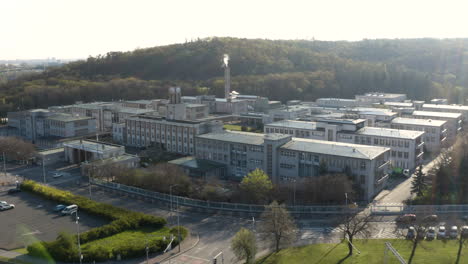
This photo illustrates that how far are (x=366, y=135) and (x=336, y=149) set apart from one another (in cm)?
934

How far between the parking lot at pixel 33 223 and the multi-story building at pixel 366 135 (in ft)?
85.6

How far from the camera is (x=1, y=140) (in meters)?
49.9

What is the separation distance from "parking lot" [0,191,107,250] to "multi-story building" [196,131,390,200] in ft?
49.4

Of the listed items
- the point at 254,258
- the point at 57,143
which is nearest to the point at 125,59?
the point at 57,143

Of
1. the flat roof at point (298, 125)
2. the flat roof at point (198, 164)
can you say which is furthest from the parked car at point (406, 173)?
the flat roof at point (198, 164)

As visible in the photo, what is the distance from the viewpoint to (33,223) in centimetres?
3042

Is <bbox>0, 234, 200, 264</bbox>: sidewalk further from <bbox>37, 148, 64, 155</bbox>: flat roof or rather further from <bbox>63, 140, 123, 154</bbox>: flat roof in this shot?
<bbox>37, 148, 64, 155</bbox>: flat roof

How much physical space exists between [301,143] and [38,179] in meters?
25.5

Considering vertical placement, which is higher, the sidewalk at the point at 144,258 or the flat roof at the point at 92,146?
the flat roof at the point at 92,146

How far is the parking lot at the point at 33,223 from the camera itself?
27859mm

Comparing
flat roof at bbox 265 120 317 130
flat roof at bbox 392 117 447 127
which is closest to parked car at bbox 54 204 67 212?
flat roof at bbox 265 120 317 130

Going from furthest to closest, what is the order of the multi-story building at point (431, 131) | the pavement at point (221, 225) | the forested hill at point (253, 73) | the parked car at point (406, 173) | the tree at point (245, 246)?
the forested hill at point (253, 73), the multi-story building at point (431, 131), the parked car at point (406, 173), the pavement at point (221, 225), the tree at point (245, 246)

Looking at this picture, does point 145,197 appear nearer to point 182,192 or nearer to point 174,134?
point 182,192

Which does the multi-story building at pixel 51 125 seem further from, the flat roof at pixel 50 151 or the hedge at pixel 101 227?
the hedge at pixel 101 227
